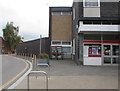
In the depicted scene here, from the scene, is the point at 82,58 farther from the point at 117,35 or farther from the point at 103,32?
the point at 117,35

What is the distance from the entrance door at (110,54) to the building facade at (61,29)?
9.20 metres

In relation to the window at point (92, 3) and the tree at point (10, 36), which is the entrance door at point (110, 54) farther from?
the tree at point (10, 36)

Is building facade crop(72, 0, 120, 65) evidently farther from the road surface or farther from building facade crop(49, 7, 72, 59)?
building facade crop(49, 7, 72, 59)

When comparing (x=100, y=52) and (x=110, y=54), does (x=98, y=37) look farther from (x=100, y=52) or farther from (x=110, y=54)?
(x=110, y=54)

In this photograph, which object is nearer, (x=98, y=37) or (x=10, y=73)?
(x=10, y=73)

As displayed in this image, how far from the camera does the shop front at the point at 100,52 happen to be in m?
13.8

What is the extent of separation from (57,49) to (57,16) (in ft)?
17.3

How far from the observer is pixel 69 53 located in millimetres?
22844

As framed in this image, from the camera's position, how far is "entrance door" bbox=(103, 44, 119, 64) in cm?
1383

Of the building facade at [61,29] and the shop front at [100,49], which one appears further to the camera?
the building facade at [61,29]

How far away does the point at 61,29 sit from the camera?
22703 mm

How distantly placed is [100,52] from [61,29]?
999 centimetres

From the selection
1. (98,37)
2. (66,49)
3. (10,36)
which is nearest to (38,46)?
(66,49)

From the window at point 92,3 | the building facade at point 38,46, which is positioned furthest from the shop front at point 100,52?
the building facade at point 38,46
